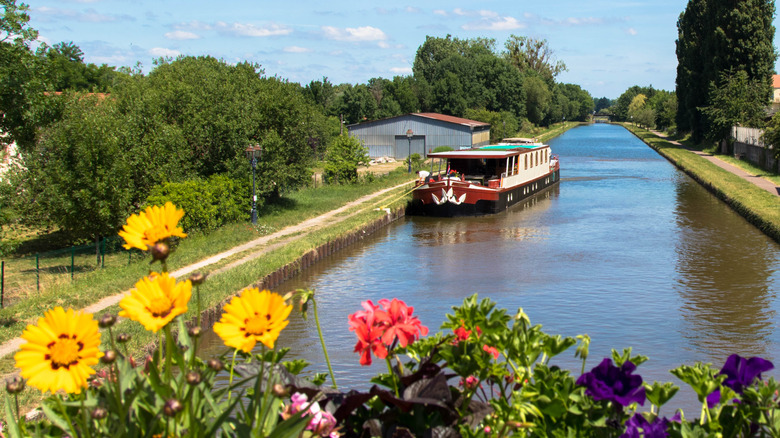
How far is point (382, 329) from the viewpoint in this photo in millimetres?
3256

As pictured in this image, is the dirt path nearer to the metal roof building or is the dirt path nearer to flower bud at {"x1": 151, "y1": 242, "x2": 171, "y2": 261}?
flower bud at {"x1": 151, "y1": 242, "x2": 171, "y2": 261}

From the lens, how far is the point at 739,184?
34.0m

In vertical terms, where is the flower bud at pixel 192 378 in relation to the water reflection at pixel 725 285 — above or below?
above

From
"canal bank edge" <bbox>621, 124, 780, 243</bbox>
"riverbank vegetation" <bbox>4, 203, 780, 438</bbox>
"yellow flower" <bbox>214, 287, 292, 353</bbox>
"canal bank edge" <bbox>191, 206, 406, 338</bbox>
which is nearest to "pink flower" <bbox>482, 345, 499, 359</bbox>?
"riverbank vegetation" <bbox>4, 203, 780, 438</bbox>

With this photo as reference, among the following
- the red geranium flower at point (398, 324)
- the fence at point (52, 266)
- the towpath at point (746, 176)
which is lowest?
the fence at point (52, 266)

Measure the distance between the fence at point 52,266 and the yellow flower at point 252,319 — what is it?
14.0 m

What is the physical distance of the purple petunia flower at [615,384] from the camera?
3089 mm

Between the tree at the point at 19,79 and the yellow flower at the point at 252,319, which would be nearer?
the yellow flower at the point at 252,319

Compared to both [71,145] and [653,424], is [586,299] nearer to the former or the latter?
[653,424]

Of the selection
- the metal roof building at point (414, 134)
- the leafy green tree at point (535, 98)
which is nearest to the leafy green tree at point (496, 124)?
the metal roof building at point (414, 134)

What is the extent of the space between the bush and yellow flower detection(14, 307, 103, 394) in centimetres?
1948

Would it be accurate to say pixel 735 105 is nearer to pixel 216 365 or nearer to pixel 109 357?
pixel 216 365

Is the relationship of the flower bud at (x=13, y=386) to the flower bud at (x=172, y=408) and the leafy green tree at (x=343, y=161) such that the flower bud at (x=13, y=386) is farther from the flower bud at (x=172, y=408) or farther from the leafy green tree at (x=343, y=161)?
the leafy green tree at (x=343, y=161)

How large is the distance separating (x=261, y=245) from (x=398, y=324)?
706 inches
